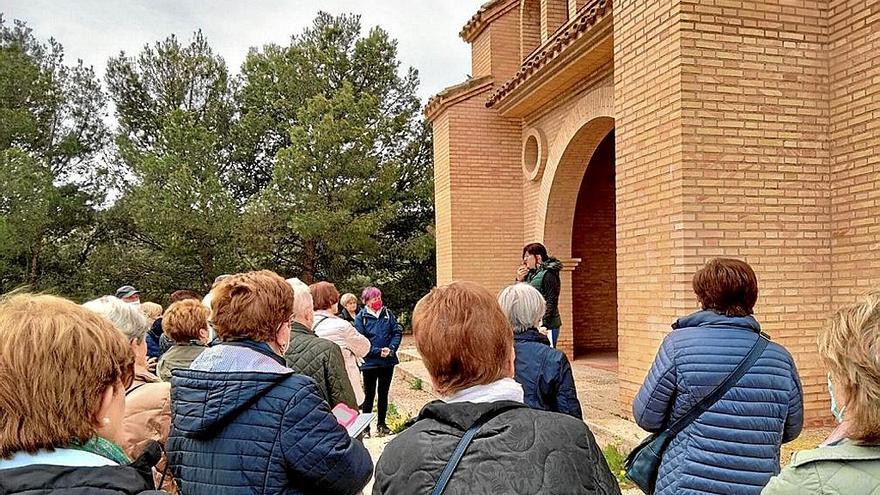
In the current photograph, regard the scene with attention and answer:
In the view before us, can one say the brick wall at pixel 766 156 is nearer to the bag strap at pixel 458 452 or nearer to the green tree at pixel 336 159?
the bag strap at pixel 458 452

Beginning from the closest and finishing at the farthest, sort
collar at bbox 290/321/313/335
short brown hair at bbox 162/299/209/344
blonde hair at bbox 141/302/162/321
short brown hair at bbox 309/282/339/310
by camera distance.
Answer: short brown hair at bbox 162/299/209/344 → collar at bbox 290/321/313/335 → short brown hair at bbox 309/282/339/310 → blonde hair at bbox 141/302/162/321

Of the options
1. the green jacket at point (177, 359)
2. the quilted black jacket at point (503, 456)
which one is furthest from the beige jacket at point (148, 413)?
the quilted black jacket at point (503, 456)

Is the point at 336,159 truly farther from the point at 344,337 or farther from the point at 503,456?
the point at 503,456

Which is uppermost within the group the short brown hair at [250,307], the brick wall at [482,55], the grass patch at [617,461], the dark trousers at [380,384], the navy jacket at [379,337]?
the brick wall at [482,55]

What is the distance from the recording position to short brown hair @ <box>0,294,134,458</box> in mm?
1364

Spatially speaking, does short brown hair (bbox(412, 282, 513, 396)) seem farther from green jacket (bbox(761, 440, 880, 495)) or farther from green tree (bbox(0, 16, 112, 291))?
green tree (bbox(0, 16, 112, 291))

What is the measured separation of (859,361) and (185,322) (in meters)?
3.02

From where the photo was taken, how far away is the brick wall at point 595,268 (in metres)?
13.4

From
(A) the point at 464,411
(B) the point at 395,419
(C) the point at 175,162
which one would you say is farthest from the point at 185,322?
(C) the point at 175,162

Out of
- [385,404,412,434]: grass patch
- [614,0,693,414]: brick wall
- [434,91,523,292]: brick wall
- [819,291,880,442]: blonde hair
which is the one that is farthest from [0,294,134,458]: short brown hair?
[434,91,523,292]: brick wall

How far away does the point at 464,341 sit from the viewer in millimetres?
1896

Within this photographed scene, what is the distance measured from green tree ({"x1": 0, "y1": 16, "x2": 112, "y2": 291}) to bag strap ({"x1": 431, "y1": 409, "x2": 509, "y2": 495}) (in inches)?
816

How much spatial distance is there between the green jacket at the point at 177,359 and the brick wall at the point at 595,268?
420 inches

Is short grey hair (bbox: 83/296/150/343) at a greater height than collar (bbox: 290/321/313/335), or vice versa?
short grey hair (bbox: 83/296/150/343)
